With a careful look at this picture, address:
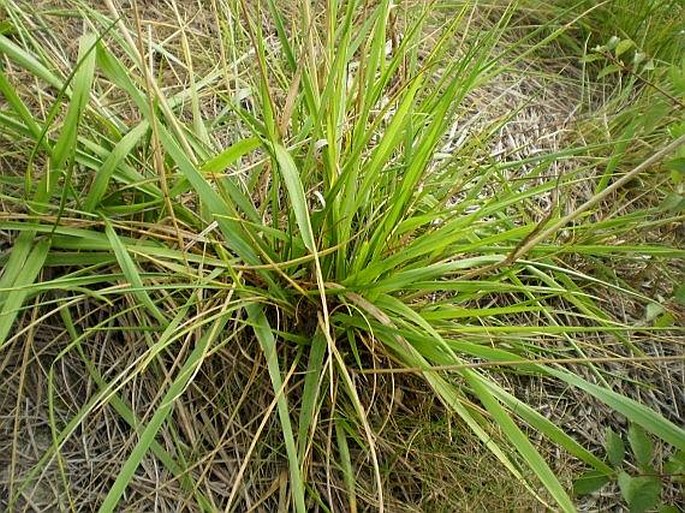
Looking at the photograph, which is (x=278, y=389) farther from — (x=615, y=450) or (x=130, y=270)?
(x=615, y=450)

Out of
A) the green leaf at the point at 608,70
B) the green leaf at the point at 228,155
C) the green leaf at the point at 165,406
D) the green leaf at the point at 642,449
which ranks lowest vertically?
the green leaf at the point at 165,406

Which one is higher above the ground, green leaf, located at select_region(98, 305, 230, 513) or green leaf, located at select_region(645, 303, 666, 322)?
green leaf, located at select_region(645, 303, 666, 322)

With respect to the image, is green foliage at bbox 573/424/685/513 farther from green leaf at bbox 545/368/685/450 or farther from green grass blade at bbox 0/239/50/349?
green grass blade at bbox 0/239/50/349

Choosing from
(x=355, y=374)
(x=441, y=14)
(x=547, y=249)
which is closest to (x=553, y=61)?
(x=441, y=14)

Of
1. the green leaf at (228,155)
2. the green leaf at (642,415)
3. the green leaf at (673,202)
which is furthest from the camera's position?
the green leaf at (673,202)

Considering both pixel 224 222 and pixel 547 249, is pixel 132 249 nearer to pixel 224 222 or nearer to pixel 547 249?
pixel 224 222

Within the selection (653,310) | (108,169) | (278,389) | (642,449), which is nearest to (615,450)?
(642,449)

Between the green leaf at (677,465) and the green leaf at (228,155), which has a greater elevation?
the green leaf at (228,155)

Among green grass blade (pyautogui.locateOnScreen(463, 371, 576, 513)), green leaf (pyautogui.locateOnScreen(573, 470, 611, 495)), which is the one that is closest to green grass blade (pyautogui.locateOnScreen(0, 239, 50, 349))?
green grass blade (pyautogui.locateOnScreen(463, 371, 576, 513))

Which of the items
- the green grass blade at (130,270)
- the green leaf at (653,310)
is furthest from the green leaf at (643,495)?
the green grass blade at (130,270)

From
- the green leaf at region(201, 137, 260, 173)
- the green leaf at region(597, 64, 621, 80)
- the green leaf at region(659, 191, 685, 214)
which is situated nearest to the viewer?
the green leaf at region(201, 137, 260, 173)

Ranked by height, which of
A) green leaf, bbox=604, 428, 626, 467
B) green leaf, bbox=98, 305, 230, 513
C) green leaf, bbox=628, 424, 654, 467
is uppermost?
green leaf, bbox=628, 424, 654, 467

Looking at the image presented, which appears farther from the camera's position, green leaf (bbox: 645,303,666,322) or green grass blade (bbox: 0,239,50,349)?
green leaf (bbox: 645,303,666,322)

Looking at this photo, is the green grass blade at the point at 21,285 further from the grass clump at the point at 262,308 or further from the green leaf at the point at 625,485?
the green leaf at the point at 625,485
